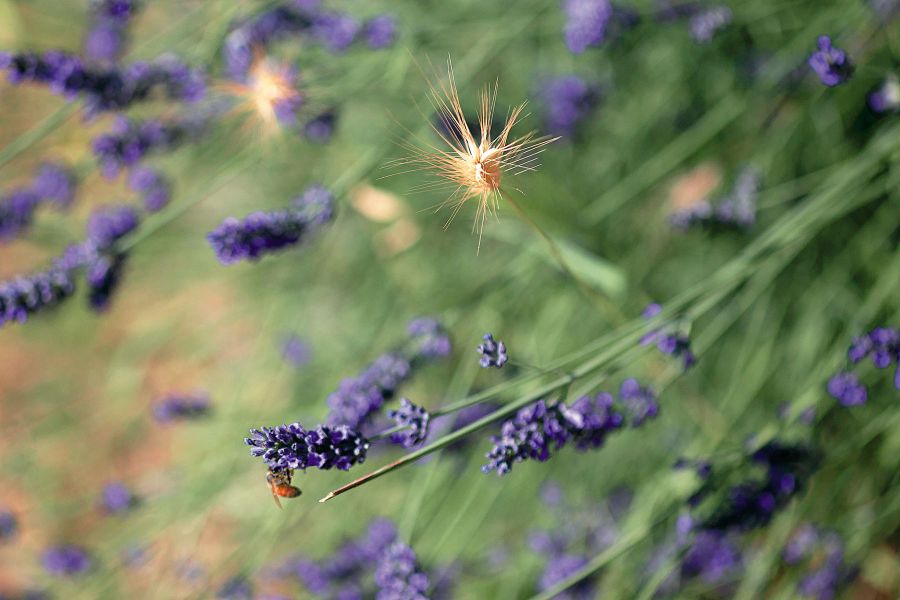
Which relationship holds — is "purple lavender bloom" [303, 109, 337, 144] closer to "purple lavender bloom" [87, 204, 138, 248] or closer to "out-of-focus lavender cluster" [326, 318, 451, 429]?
"purple lavender bloom" [87, 204, 138, 248]

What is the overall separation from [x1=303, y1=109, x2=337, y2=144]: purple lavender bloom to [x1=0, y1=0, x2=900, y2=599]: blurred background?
0.02 m

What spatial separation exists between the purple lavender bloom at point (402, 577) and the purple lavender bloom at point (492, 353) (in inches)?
17.1

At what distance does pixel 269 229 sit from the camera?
1.46 m

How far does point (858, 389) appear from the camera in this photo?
1406 millimetres

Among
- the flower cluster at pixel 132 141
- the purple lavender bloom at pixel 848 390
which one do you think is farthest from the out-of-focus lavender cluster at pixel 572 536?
the flower cluster at pixel 132 141


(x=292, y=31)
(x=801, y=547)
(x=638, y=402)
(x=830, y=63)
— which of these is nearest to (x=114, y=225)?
(x=292, y=31)

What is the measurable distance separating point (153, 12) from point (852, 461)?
11.4 ft

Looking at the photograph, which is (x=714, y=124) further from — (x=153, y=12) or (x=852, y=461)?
(x=153, y=12)

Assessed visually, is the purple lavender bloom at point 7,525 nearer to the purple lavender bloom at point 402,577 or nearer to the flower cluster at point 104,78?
the flower cluster at point 104,78

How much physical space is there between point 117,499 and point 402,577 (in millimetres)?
1427

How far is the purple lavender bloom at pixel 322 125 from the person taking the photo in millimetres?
2078

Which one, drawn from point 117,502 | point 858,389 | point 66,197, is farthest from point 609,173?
point 117,502

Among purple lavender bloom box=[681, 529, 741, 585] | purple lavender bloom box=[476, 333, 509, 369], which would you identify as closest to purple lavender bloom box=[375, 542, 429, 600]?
purple lavender bloom box=[476, 333, 509, 369]

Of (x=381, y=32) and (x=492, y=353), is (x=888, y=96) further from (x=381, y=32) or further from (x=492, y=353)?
(x=381, y=32)
